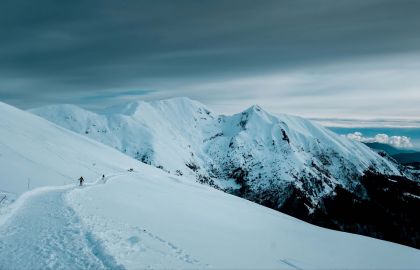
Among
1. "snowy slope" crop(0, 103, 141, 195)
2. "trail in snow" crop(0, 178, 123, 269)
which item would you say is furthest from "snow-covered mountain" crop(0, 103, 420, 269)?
"snowy slope" crop(0, 103, 141, 195)

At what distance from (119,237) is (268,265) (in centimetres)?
720

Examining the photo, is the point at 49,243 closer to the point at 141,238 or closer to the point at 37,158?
the point at 141,238

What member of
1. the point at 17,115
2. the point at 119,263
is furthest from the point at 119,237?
the point at 17,115

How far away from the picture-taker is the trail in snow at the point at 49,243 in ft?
42.7

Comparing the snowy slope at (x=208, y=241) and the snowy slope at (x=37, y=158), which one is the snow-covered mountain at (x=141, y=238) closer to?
the snowy slope at (x=208, y=241)

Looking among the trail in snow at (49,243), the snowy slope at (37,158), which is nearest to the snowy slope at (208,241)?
the trail in snow at (49,243)

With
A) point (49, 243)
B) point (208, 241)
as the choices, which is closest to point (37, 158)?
point (49, 243)

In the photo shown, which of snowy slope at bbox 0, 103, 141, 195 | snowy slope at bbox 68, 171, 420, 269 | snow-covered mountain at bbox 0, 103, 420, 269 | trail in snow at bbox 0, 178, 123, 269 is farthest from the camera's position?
snowy slope at bbox 0, 103, 141, 195

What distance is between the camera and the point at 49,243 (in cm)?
1537

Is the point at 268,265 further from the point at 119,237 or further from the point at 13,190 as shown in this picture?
the point at 13,190

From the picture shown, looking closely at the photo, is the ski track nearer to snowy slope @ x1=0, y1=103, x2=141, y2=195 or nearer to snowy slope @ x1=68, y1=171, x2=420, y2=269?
snowy slope @ x1=68, y1=171, x2=420, y2=269

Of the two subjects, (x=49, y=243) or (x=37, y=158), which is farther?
(x=37, y=158)

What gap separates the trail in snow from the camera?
13.0 meters

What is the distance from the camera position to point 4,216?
20.4 meters
